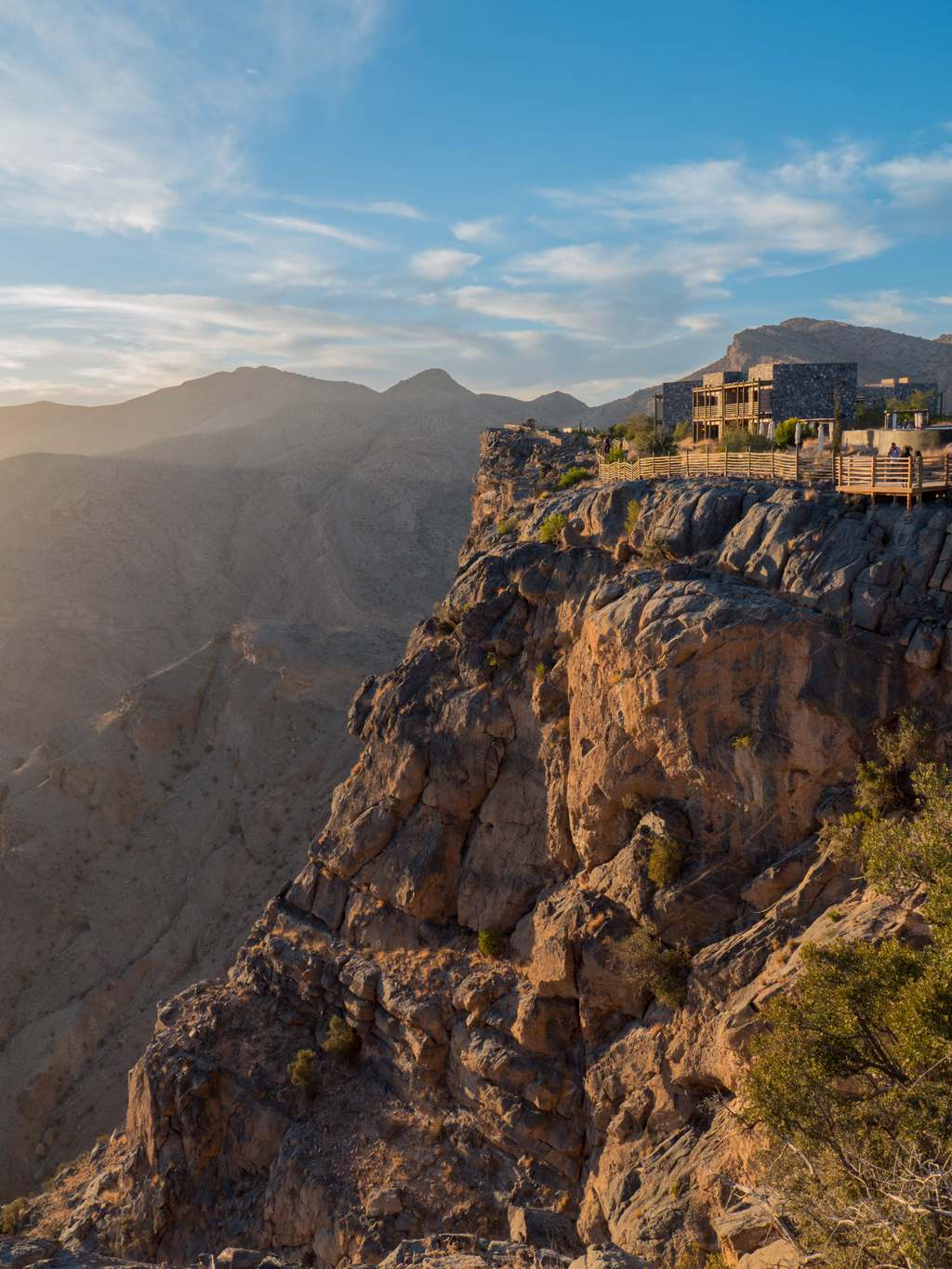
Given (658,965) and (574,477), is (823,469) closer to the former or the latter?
(574,477)

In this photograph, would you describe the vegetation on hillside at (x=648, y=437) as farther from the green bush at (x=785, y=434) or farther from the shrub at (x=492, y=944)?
the shrub at (x=492, y=944)

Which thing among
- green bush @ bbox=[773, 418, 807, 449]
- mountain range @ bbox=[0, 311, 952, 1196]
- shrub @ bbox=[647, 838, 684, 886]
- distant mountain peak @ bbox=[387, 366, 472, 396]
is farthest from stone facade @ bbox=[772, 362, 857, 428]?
distant mountain peak @ bbox=[387, 366, 472, 396]

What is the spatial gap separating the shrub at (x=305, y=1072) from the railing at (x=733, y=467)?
1854 centimetres

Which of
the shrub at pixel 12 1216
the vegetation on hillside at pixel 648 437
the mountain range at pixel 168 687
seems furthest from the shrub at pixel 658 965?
the mountain range at pixel 168 687

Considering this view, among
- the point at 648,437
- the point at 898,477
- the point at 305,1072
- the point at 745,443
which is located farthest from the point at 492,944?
the point at 648,437

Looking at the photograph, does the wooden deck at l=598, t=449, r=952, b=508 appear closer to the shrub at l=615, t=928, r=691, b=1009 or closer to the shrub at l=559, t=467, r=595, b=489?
the shrub at l=559, t=467, r=595, b=489

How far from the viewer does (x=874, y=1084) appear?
12289 mm

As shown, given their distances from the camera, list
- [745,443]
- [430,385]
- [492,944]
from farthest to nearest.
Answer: [430,385] < [745,443] < [492,944]

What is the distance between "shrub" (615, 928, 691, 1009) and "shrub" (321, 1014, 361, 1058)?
949 centimetres

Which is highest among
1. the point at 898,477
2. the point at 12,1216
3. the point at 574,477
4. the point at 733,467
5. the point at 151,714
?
the point at 733,467

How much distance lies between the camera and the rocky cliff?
59.9 feet

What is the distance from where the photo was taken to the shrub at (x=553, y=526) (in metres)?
26.5

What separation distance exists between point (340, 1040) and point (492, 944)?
5.60m

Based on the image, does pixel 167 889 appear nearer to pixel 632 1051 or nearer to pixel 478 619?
pixel 478 619
